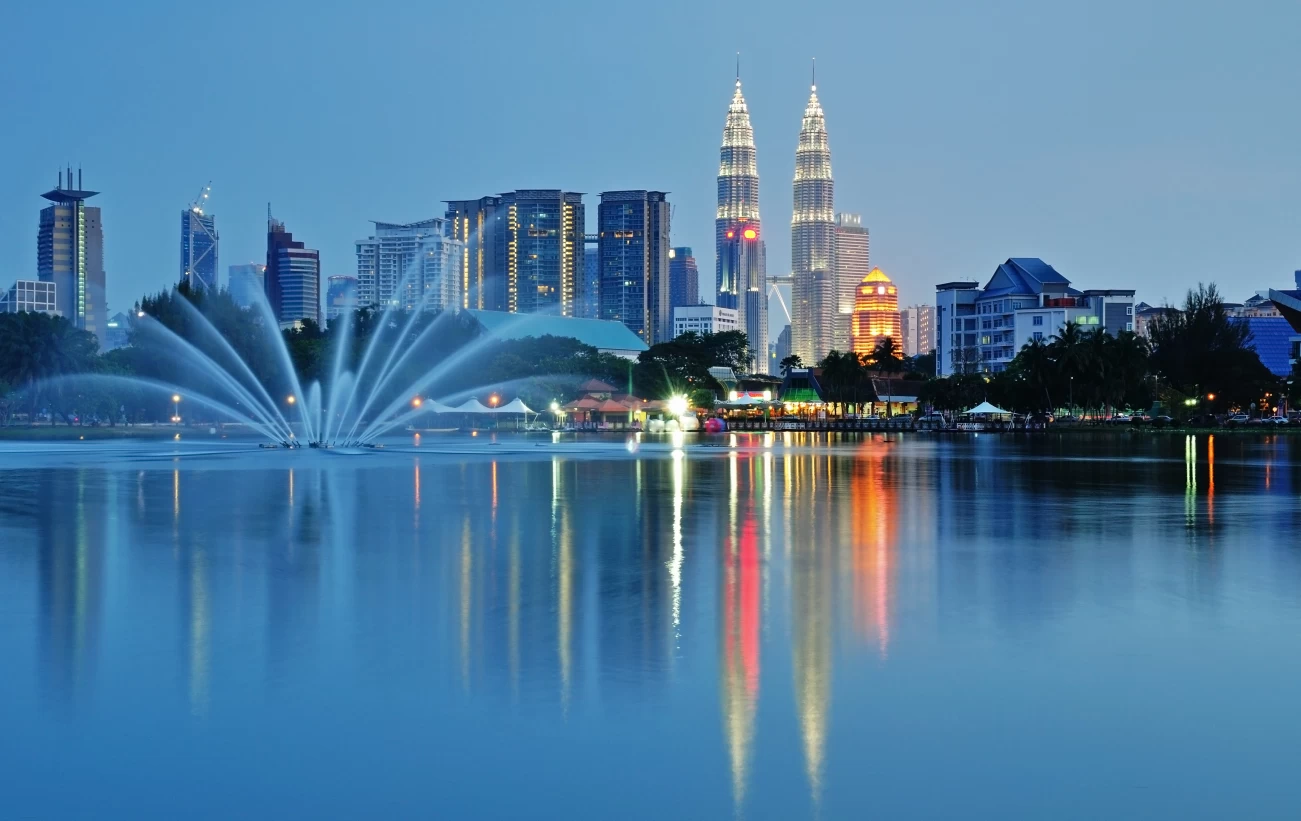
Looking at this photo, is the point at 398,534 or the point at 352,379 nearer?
the point at 398,534

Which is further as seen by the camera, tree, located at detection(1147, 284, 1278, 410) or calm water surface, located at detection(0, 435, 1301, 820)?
tree, located at detection(1147, 284, 1278, 410)

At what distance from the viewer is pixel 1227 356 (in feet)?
435

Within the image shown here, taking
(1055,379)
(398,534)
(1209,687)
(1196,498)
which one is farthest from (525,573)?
(1055,379)

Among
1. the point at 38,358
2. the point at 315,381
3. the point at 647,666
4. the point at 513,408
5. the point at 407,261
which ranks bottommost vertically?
→ the point at 647,666

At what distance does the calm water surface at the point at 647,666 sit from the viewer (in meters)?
8.30

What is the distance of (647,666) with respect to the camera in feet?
38.5

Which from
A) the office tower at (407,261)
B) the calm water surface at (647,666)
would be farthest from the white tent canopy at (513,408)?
the calm water surface at (647,666)

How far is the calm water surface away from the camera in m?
8.30

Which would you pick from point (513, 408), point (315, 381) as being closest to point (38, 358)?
point (315, 381)

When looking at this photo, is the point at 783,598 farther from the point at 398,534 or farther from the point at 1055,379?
the point at 1055,379

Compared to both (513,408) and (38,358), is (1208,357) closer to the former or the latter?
(513,408)

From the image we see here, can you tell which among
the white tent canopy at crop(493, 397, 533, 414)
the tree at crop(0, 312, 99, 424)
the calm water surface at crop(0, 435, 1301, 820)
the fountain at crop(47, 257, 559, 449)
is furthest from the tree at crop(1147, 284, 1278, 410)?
the calm water surface at crop(0, 435, 1301, 820)

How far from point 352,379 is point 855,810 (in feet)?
355

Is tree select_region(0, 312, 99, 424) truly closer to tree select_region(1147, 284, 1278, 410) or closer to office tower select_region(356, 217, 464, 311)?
office tower select_region(356, 217, 464, 311)
